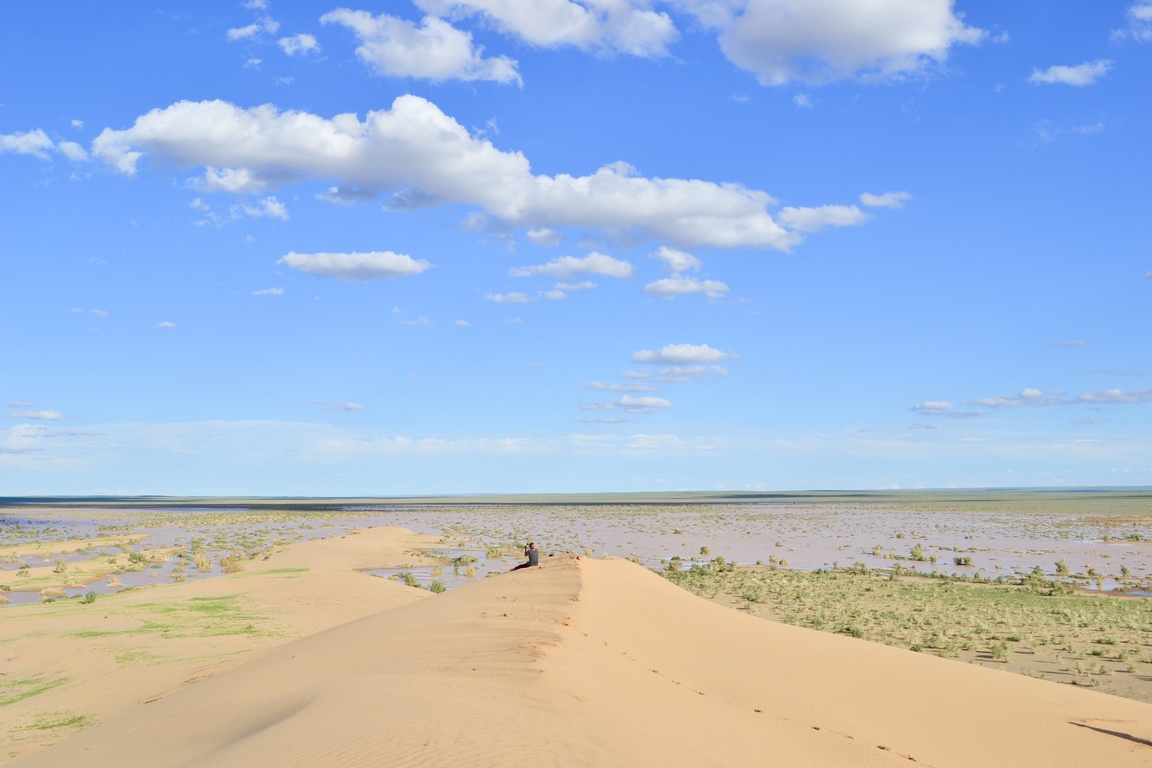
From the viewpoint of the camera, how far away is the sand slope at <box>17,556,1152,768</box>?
8.17 m

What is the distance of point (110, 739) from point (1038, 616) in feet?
81.1

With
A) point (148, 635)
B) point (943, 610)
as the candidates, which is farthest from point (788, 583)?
point (148, 635)

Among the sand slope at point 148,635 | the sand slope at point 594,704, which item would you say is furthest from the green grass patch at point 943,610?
the sand slope at point 148,635

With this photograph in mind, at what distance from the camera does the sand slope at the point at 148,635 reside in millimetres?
15438

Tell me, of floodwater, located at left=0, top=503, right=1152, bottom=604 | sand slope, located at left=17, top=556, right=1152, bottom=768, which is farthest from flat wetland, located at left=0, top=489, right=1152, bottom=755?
sand slope, located at left=17, top=556, right=1152, bottom=768

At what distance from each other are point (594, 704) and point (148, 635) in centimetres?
1675

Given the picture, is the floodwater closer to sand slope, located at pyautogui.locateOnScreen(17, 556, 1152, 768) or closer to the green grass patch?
the green grass patch

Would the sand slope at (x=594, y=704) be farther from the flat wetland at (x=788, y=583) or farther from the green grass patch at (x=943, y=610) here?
the green grass patch at (x=943, y=610)

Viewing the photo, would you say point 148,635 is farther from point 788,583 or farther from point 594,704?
point 788,583

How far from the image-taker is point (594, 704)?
983cm

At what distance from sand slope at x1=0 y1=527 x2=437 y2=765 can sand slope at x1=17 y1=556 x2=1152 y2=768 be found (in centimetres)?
196

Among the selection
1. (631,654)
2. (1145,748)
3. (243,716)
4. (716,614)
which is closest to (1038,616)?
(716,614)

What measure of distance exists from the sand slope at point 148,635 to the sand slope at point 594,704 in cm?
196

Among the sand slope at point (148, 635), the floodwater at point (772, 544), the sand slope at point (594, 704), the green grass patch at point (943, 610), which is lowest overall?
the floodwater at point (772, 544)
